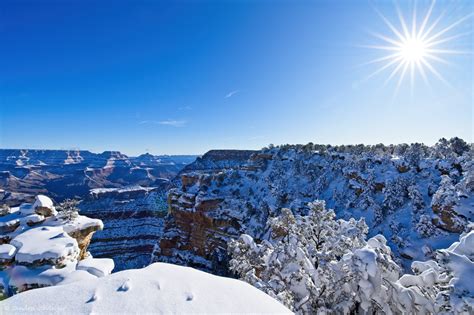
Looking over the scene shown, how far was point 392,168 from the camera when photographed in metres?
31.0

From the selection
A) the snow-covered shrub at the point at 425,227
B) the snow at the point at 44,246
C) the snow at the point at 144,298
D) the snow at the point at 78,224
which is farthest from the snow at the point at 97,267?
the snow-covered shrub at the point at 425,227

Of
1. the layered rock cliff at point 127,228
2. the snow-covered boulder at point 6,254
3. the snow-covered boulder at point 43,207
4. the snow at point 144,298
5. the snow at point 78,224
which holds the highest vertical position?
the snow at point 144,298

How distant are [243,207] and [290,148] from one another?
19970 millimetres

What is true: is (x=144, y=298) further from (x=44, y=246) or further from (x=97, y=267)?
(x=44, y=246)

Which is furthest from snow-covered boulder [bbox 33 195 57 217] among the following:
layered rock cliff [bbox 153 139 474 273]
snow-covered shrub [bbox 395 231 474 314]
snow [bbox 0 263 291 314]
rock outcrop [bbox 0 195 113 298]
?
layered rock cliff [bbox 153 139 474 273]

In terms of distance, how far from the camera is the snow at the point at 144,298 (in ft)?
14.5

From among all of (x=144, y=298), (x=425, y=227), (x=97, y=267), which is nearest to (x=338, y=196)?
(x=425, y=227)

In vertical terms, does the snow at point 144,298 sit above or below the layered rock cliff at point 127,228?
above

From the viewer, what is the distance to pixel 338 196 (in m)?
33.8

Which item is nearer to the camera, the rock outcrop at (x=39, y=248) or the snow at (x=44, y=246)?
the rock outcrop at (x=39, y=248)

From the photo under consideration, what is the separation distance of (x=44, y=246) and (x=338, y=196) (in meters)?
31.7

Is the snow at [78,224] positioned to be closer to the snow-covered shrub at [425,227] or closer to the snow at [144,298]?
the snow at [144,298]

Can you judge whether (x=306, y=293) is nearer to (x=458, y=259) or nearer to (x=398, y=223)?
(x=458, y=259)

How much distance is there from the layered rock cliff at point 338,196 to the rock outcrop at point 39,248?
2310cm
